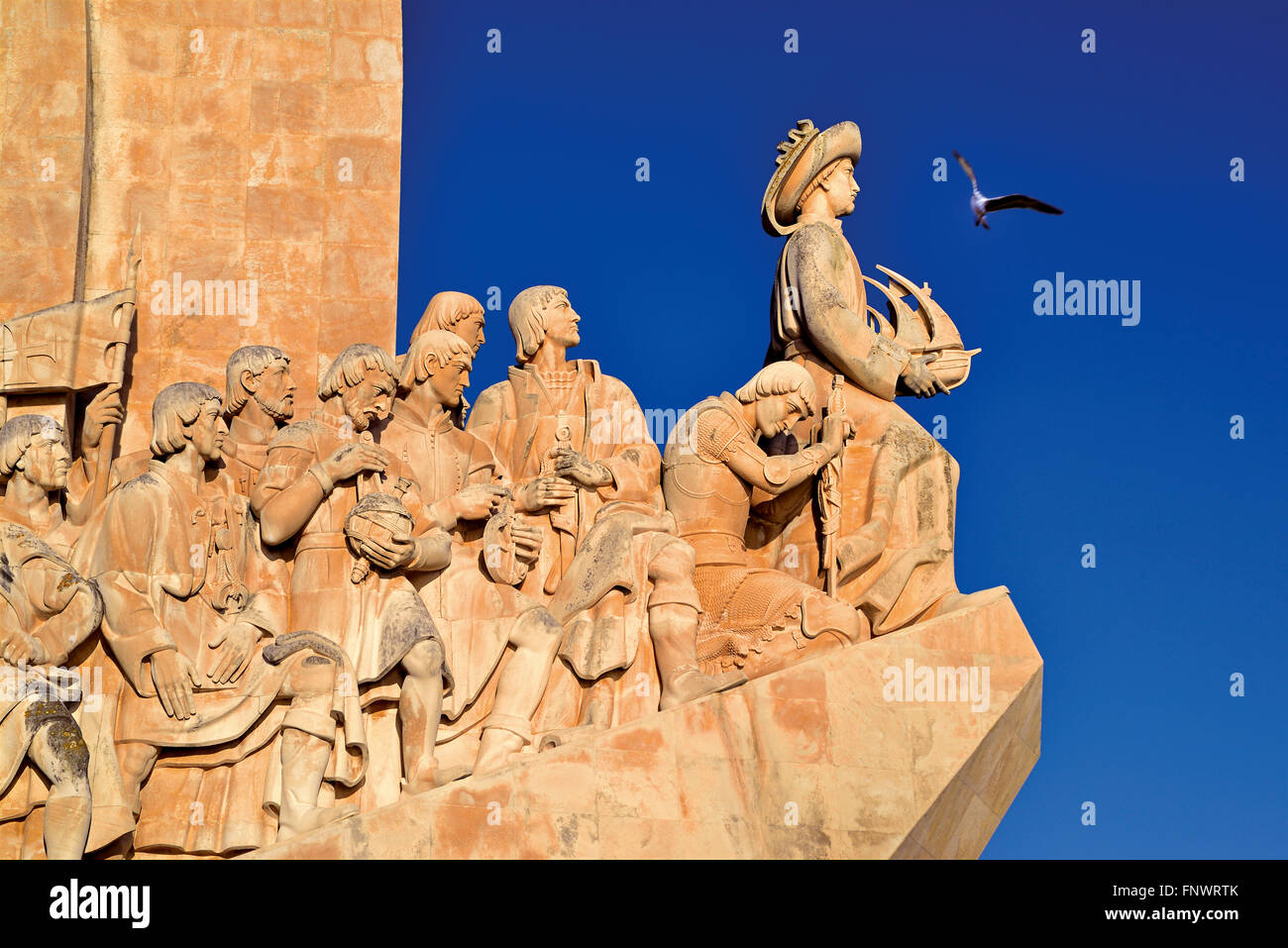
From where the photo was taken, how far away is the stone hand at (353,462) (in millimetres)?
14875

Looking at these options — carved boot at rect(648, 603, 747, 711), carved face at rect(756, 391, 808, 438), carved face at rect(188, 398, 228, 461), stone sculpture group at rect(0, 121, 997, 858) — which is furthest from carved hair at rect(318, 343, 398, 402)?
carved face at rect(756, 391, 808, 438)

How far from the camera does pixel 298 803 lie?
46.8 feet

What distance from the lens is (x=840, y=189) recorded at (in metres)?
17.2

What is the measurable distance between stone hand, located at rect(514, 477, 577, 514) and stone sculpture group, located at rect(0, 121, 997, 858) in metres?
0.02

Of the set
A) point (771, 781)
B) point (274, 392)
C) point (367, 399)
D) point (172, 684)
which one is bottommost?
point (771, 781)

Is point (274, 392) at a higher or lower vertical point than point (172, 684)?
higher

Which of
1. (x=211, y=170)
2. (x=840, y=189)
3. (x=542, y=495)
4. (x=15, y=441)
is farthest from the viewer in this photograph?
(x=211, y=170)

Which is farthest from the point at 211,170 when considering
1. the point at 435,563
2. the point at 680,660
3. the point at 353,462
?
the point at 680,660

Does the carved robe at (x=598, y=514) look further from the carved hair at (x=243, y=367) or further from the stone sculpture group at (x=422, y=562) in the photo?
the carved hair at (x=243, y=367)

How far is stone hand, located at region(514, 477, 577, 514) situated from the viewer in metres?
15.7

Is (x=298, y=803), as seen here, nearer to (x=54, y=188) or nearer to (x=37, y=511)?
(x=37, y=511)

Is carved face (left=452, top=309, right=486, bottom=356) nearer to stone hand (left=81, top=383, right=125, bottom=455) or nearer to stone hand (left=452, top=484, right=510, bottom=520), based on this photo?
stone hand (left=452, top=484, right=510, bottom=520)

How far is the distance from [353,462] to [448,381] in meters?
1.10

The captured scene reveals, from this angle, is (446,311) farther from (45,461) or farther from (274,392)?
(45,461)
